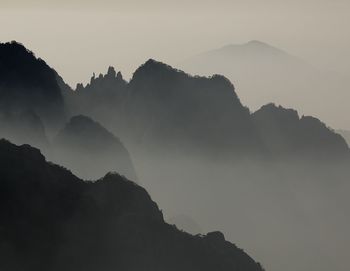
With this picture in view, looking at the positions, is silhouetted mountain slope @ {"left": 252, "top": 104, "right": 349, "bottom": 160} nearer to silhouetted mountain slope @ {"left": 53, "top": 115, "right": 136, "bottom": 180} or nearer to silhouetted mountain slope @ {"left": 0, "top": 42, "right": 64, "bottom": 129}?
silhouetted mountain slope @ {"left": 0, "top": 42, "right": 64, "bottom": 129}

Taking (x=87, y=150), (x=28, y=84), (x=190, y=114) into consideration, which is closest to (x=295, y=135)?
(x=190, y=114)

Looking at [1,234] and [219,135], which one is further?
[219,135]

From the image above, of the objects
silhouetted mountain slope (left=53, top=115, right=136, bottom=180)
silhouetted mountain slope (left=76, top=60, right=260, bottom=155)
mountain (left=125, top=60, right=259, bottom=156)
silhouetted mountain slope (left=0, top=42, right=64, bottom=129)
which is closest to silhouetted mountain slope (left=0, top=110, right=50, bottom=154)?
silhouetted mountain slope (left=53, top=115, right=136, bottom=180)

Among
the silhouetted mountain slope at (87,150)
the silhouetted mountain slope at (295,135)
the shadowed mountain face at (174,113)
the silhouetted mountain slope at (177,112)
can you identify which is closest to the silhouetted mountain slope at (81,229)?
the silhouetted mountain slope at (87,150)

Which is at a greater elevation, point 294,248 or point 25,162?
point 294,248

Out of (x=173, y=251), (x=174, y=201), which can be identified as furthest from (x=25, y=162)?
(x=174, y=201)

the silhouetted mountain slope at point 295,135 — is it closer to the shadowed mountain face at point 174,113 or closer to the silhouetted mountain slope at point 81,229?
the shadowed mountain face at point 174,113

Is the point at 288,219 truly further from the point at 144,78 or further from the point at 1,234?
the point at 1,234
